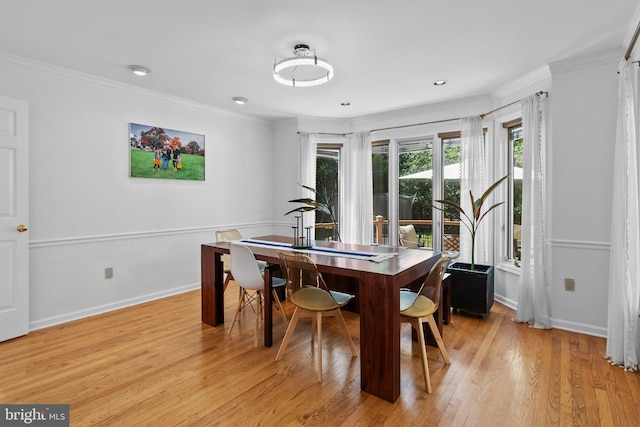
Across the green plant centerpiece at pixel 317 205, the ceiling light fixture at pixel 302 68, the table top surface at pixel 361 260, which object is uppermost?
the ceiling light fixture at pixel 302 68

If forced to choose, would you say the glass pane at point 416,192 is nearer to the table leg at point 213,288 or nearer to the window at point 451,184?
the window at point 451,184

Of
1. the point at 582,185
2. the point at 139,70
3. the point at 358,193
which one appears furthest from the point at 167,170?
the point at 582,185

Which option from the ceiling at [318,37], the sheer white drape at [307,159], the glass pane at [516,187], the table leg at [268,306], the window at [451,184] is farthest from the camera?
the sheer white drape at [307,159]

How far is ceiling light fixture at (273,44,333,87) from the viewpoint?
2.65 metres

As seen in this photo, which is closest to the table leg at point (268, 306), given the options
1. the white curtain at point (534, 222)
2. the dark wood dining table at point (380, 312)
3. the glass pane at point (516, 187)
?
the dark wood dining table at point (380, 312)

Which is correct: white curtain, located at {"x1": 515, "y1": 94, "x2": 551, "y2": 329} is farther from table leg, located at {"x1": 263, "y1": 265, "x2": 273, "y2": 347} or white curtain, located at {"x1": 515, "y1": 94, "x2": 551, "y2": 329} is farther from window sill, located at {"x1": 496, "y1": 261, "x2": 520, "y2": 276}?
table leg, located at {"x1": 263, "y1": 265, "x2": 273, "y2": 347}

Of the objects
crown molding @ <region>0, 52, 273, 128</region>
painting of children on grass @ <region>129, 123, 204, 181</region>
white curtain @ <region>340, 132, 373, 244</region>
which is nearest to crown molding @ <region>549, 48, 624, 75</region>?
white curtain @ <region>340, 132, 373, 244</region>

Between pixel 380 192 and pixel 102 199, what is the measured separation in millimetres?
3739

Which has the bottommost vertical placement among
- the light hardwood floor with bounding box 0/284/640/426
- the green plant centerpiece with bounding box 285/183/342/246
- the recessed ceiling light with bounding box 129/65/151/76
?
the light hardwood floor with bounding box 0/284/640/426

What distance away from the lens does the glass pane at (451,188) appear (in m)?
4.62

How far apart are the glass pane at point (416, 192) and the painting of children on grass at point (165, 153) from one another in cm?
297

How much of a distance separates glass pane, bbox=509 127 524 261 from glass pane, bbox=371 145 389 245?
178cm

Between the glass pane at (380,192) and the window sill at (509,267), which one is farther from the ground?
the glass pane at (380,192)

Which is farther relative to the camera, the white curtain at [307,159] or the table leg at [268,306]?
the white curtain at [307,159]
